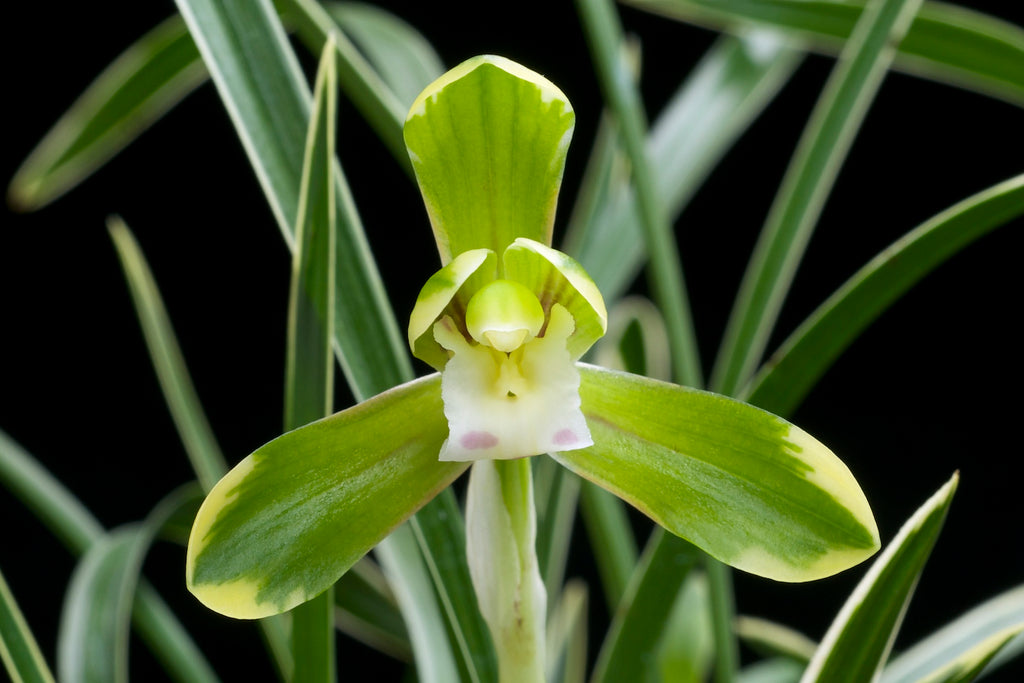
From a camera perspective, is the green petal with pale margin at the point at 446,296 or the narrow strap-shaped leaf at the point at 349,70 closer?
the green petal with pale margin at the point at 446,296

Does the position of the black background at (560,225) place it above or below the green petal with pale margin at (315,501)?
above

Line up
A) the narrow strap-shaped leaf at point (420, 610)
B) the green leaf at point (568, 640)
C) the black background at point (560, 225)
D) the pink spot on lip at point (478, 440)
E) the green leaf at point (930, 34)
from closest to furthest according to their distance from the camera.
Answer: the pink spot on lip at point (478, 440)
the narrow strap-shaped leaf at point (420, 610)
the green leaf at point (930, 34)
the green leaf at point (568, 640)
the black background at point (560, 225)

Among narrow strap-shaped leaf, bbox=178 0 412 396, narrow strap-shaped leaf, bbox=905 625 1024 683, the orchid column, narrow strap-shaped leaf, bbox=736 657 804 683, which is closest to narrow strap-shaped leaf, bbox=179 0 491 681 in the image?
narrow strap-shaped leaf, bbox=178 0 412 396

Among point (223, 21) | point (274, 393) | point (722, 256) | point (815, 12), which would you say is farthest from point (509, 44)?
point (223, 21)

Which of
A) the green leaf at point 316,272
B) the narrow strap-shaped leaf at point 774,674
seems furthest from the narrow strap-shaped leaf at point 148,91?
the narrow strap-shaped leaf at point 774,674

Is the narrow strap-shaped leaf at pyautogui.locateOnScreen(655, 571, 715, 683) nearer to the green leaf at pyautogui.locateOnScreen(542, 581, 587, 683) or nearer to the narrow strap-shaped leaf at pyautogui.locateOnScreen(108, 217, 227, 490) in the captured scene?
the green leaf at pyautogui.locateOnScreen(542, 581, 587, 683)

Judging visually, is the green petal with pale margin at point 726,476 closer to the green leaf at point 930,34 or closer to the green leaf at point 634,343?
the green leaf at point 634,343
